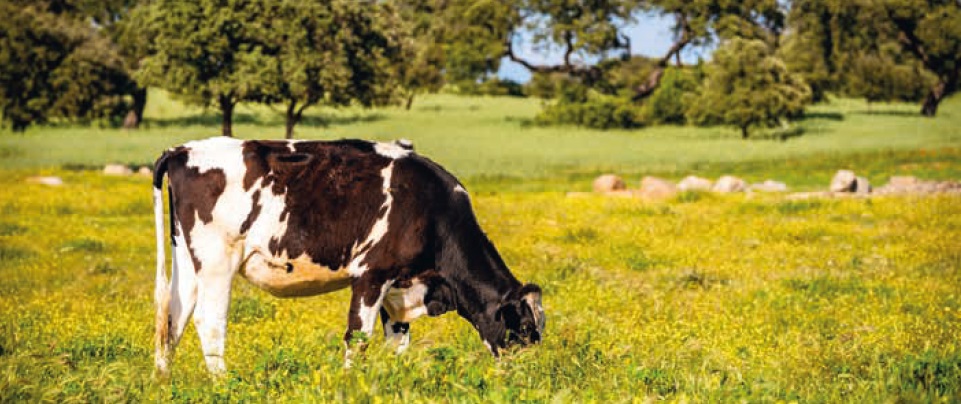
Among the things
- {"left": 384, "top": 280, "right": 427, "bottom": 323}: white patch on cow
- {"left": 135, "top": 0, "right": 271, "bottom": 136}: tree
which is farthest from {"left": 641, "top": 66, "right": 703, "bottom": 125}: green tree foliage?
{"left": 384, "top": 280, "right": 427, "bottom": 323}: white patch on cow

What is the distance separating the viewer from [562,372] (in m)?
8.94

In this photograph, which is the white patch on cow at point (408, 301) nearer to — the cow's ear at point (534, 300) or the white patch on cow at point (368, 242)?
the white patch on cow at point (368, 242)

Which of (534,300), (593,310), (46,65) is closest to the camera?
(534,300)

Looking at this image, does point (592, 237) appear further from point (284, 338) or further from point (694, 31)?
point (694, 31)

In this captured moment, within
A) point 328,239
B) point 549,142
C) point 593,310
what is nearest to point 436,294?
point 328,239

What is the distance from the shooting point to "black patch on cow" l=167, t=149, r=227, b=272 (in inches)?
375

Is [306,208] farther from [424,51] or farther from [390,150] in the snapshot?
[424,51]

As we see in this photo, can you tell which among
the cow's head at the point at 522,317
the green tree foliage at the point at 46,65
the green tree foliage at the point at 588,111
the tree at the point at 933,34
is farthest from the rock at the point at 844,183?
the tree at the point at 933,34

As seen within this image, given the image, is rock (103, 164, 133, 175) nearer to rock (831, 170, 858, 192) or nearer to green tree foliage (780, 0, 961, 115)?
rock (831, 170, 858, 192)

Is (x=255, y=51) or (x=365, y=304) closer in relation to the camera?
(x=365, y=304)

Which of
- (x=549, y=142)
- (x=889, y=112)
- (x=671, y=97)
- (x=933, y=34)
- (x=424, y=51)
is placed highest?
(x=933, y=34)

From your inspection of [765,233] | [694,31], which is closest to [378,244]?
[765,233]

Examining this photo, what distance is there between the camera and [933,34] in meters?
79.2

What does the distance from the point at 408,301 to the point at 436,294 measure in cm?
28
